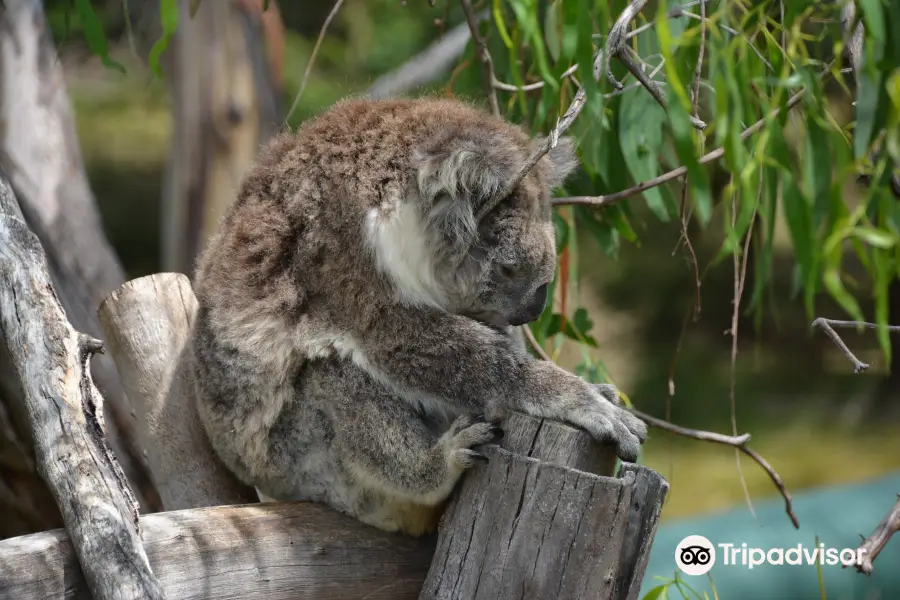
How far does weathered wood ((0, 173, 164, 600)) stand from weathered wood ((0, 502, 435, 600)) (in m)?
0.10

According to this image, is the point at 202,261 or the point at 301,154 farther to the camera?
the point at 202,261

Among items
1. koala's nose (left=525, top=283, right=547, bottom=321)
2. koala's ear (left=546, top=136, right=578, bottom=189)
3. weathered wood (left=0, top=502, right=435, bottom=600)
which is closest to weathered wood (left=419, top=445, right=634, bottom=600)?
weathered wood (left=0, top=502, right=435, bottom=600)

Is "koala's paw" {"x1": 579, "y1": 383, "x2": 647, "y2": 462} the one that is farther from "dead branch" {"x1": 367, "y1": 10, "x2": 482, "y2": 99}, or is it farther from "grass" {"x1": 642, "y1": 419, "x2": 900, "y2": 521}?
"grass" {"x1": 642, "y1": 419, "x2": 900, "y2": 521}

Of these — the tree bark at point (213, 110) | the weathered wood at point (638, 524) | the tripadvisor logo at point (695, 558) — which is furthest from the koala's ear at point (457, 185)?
the tree bark at point (213, 110)

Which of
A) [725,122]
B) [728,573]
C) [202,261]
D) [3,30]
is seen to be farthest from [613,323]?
[725,122]

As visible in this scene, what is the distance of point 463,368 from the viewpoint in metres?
2.11

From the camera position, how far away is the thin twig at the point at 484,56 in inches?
114

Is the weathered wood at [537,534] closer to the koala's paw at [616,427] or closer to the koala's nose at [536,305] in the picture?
the koala's paw at [616,427]

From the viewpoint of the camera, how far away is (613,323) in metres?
7.49

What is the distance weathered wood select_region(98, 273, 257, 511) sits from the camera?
257 centimetres

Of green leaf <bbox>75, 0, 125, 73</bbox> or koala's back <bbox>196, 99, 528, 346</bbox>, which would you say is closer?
koala's back <bbox>196, 99, 528, 346</bbox>

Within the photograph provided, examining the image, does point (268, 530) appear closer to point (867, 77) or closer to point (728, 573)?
point (867, 77)

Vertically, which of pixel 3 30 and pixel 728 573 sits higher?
pixel 3 30

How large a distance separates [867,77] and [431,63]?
3.44m
